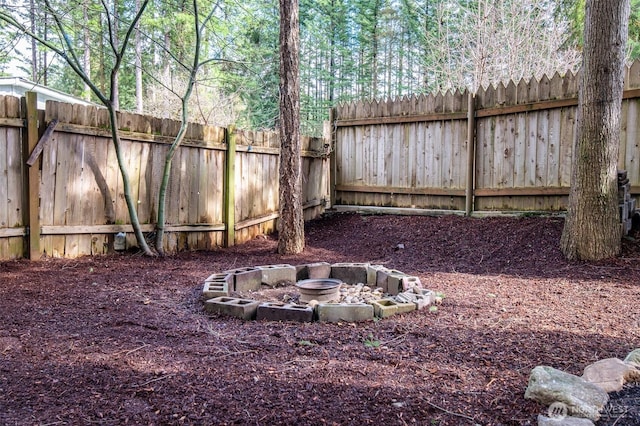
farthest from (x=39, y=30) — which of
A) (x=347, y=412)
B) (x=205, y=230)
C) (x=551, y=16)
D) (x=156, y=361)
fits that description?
(x=551, y=16)

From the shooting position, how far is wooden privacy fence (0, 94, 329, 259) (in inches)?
181

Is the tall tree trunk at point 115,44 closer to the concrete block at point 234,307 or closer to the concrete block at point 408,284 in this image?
the concrete block at point 234,307

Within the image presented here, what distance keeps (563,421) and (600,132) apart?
13.3 feet

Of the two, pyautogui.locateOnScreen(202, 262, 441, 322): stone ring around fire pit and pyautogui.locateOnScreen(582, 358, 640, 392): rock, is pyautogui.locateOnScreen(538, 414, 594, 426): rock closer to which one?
pyautogui.locateOnScreen(582, 358, 640, 392): rock

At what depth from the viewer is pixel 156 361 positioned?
7.62 ft

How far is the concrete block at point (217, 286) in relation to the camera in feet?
11.6

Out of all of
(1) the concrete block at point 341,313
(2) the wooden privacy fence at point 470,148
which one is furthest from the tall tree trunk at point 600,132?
(1) the concrete block at point 341,313

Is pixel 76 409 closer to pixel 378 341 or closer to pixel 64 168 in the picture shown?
pixel 378 341

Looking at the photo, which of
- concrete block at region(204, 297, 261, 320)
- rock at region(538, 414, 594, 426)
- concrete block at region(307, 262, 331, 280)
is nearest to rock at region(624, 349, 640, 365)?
rock at region(538, 414, 594, 426)

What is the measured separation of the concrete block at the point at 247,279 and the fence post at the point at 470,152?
401cm

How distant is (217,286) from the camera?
3711mm

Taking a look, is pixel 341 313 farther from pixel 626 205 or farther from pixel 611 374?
pixel 626 205

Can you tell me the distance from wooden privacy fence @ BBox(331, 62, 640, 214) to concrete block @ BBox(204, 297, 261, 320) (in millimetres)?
4781

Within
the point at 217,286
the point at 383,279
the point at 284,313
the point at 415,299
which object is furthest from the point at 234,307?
the point at 383,279
